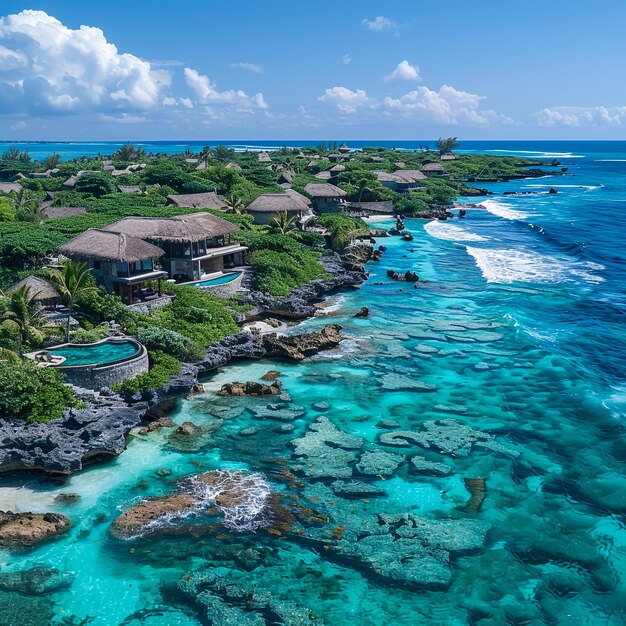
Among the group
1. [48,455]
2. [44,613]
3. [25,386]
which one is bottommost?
[44,613]

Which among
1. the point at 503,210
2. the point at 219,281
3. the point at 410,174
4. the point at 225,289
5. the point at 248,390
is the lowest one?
the point at 248,390

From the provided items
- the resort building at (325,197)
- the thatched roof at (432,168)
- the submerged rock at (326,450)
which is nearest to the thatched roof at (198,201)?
the resort building at (325,197)

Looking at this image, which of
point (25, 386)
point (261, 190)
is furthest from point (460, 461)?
point (261, 190)

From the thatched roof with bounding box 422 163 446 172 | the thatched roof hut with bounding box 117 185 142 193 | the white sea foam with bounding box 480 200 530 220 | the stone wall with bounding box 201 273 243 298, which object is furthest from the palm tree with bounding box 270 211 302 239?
the thatched roof with bounding box 422 163 446 172

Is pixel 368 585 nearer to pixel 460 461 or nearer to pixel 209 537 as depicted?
pixel 209 537

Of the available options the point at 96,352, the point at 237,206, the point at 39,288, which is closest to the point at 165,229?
the point at 39,288

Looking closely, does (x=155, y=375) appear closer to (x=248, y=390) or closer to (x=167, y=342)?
(x=167, y=342)
